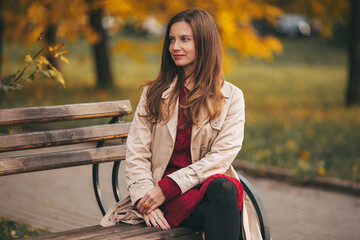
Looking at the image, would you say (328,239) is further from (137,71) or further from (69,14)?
(137,71)

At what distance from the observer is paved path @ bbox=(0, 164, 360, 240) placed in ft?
15.1

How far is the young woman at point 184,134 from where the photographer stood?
2719 millimetres

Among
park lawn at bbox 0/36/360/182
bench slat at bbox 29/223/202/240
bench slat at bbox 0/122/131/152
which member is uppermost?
bench slat at bbox 0/122/131/152

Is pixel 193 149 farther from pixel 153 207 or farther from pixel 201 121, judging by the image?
pixel 153 207

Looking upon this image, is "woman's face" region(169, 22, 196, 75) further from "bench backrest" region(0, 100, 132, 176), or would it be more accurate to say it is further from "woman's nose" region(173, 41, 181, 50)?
"bench backrest" region(0, 100, 132, 176)

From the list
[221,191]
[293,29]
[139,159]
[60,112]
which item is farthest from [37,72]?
[293,29]

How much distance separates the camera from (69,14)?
11.1 m

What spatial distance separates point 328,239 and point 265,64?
62.9ft

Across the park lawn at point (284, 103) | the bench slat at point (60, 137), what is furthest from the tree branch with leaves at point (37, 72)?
the park lawn at point (284, 103)

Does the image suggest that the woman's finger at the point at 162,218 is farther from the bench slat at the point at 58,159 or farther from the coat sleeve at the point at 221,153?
the bench slat at the point at 58,159

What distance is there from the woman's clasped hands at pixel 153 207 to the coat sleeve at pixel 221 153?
12 cm

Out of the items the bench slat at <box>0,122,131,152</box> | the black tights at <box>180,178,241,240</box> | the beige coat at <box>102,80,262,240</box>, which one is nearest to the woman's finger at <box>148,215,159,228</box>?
the beige coat at <box>102,80,262,240</box>

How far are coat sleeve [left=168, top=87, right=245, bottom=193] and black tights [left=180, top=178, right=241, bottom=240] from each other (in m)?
0.15

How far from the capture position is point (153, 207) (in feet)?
8.89
